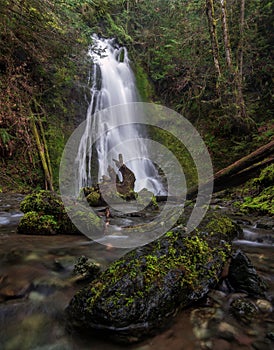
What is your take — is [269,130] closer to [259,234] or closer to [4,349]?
[259,234]

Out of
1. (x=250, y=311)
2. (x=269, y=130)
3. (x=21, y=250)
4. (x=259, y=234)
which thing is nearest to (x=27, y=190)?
(x=21, y=250)

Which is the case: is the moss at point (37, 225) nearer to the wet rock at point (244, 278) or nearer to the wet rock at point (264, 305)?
the wet rock at point (244, 278)

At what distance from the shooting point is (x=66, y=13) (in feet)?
28.6

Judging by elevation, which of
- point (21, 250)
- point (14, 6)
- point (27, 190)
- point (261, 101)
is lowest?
point (21, 250)

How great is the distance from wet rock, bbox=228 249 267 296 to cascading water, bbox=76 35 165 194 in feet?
26.6

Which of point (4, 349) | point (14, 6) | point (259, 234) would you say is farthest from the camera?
point (14, 6)

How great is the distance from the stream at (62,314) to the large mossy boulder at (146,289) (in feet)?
0.26

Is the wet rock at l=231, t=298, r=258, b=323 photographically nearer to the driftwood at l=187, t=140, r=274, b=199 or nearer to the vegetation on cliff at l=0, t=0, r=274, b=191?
the driftwood at l=187, t=140, r=274, b=199

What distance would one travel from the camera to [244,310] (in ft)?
6.23

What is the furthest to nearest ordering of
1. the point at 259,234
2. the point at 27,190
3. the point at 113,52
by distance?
1. the point at 113,52
2. the point at 27,190
3. the point at 259,234

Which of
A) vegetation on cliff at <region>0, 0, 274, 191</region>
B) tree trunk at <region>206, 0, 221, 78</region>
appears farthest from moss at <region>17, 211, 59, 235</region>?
tree trunk at <region>206, 0, 221, 78</region>

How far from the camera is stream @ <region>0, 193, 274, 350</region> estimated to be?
1.59 meters

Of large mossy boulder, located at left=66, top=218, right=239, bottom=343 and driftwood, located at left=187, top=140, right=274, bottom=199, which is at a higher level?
driftwood, located at left=187, top=140, right=274, bottom=199

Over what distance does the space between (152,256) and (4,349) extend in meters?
1.20
